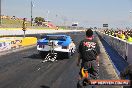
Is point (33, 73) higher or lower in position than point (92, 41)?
lower

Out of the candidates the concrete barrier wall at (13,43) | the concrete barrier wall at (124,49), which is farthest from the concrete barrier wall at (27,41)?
the concrete barrier wall at (124,49)

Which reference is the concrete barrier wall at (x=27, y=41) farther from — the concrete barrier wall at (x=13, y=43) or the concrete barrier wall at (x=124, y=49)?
the concrete barrier wall at (x=124, y=49)

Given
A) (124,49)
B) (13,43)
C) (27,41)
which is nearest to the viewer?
Answer: (124,49)

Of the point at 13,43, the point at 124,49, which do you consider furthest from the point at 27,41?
the point at 124,49

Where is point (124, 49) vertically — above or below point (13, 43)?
above

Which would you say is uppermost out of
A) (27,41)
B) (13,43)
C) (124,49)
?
(124,49)

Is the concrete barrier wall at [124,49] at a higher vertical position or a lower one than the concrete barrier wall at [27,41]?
higher

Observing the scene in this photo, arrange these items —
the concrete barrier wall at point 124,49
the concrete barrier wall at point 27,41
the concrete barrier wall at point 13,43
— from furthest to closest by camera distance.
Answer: the concrete barrier wall at point 27,41 < the concrete barrier wall at point 13,43 < the concrete barrier wall at point 124,49

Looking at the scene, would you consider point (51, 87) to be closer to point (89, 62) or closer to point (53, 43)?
point (89, 62)

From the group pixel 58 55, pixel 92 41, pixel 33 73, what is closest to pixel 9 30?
pixel 58 55

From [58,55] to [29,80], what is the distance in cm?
873

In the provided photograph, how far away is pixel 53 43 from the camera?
20484 mm

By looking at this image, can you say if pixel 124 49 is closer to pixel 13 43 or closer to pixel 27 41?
pixel 13 43

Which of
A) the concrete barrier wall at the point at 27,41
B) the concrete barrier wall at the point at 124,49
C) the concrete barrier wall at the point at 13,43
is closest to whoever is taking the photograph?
the concrete barrier wall at the point at 124,49
